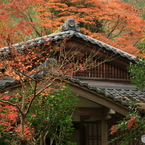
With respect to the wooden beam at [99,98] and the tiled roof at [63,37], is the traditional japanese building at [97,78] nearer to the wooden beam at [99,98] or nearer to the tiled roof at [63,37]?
the tiled roof at [63,37]

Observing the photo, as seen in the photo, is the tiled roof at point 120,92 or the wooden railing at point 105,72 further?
the wooden railing at point 105,72

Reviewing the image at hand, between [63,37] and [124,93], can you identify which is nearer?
[124,93]

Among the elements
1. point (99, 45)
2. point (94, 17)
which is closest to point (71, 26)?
point (99, 45)

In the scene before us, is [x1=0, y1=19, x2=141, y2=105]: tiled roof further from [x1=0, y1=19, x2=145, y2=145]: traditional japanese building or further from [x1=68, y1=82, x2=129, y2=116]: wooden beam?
[x1=68, y1=82, x2=129, y2=116]: wooden beam

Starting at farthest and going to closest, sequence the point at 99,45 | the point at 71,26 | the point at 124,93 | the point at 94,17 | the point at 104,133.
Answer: the point at 94,17 → the point at 71,26 → the point at 99,45 → the point at 124,93 → the point at 104,133

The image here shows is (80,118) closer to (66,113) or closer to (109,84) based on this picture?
(109,84)

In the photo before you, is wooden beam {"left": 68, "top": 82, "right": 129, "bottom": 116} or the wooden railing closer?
wooden beam {"left": 68, "top": 82, "right": 129, "bottom": 116}

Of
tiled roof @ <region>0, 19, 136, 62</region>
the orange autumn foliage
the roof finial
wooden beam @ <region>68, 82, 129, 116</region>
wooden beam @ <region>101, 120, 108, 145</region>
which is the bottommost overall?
wooden beam @ <region>101, 120, 108, 145</region>

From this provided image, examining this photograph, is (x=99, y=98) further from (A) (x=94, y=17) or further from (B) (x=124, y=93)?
(A) (x=94, y=17)

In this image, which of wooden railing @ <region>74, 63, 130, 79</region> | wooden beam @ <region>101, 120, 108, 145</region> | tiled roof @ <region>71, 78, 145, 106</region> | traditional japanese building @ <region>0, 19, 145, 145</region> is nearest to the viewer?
tiled roof @ <region>71, 78, 145, 106</region>

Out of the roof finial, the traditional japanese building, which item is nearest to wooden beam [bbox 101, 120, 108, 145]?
the traditional japanese building

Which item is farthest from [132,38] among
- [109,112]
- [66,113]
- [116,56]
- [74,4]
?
[66,113]

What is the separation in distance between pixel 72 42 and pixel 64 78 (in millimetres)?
3407

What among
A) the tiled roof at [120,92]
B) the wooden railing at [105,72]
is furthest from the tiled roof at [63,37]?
the tiled roof at [120,92]
